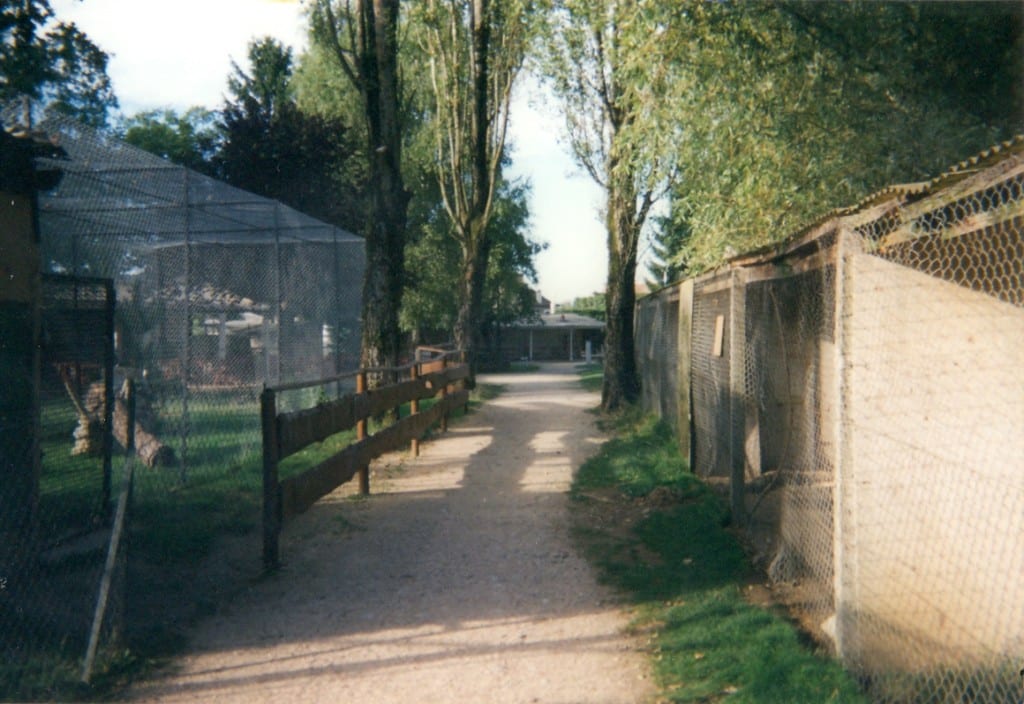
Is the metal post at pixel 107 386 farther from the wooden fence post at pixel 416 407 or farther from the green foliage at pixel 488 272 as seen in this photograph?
the green foliage at pixel 488 272

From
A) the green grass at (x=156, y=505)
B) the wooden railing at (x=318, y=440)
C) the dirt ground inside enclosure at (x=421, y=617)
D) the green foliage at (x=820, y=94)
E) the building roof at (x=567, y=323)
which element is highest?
the green foliage at (x=820, y=94)

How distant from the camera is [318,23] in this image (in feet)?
48.5

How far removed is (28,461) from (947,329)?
5.60 m

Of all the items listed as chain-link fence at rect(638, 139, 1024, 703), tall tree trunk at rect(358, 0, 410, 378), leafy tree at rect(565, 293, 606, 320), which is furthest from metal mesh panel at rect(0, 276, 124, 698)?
leafy tree at rect(565, 293, 606, 320)

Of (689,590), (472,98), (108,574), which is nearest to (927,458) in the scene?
(689,590)

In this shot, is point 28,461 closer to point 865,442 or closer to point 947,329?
point 865,442

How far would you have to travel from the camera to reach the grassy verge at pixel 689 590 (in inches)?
171

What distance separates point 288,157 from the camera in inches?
986

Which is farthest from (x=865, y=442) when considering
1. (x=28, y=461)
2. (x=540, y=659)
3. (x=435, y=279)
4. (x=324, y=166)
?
(x=435, y=279)

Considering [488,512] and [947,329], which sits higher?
[947,329]

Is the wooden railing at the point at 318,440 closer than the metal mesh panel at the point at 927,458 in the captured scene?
No

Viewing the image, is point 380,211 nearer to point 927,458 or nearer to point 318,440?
point 318,440

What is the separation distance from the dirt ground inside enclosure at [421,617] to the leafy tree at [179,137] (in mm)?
11241

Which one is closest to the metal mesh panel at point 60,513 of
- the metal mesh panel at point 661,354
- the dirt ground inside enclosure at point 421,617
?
the dirt ground inside enclosure at point 421,617
